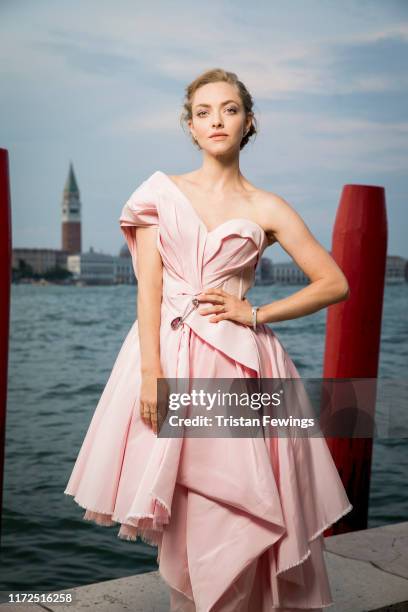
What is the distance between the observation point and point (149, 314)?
2.34 meters

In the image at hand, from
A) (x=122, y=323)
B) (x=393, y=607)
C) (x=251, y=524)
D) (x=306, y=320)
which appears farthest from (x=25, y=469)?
(x=122, y=323)

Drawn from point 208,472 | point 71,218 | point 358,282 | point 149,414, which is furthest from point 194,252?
point 71,218

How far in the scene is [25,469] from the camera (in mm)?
8820

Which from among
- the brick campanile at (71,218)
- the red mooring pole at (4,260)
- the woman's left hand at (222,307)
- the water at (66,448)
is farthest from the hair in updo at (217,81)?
the brick campanile at (71,218)

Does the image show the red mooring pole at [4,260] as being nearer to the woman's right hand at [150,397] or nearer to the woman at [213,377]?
the woman at [213,377]

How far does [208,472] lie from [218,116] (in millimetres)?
910

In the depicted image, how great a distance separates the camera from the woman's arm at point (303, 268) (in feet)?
7.72

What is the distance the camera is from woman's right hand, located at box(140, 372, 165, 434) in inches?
89.6

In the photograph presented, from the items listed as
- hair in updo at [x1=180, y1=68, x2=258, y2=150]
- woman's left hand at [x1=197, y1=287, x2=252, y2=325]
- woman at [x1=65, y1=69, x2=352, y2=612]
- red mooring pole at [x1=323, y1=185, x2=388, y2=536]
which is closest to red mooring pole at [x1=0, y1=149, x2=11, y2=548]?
woman at [x1=65, y1=69, x2=352, y2=612]

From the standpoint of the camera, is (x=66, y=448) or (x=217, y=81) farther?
(x=66, y=448)

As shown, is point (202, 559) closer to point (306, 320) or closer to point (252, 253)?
point (252, 253)

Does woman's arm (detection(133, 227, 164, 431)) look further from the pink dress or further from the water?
the water

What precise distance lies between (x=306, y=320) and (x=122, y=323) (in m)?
6.96

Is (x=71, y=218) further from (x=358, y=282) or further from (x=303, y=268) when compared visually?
(x=303, y=268)
